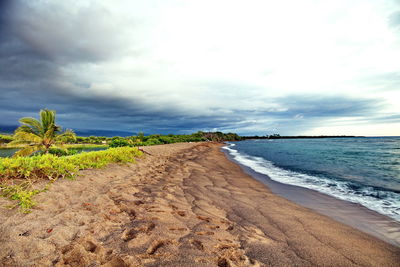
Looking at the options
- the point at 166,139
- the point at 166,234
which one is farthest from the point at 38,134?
the point at 166,139

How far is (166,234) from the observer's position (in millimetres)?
3379

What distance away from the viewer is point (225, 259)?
2.77 m

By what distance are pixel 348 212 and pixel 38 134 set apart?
1750cm

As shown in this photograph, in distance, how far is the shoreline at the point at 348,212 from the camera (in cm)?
470

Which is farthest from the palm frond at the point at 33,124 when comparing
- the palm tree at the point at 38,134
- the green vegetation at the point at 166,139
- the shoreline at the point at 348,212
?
the shoreline at the point at 348,212

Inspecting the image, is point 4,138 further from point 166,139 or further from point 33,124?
point 166,139

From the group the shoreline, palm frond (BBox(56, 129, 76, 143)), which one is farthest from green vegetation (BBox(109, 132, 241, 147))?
the shoreline

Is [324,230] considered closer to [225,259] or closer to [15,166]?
[225,259]

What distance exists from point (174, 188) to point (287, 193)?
4.90 metres

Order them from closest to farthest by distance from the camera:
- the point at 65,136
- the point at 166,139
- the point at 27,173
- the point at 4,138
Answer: the point at 27,173 → the point at 65,136 → the point at 4,138 → the point at 166,139

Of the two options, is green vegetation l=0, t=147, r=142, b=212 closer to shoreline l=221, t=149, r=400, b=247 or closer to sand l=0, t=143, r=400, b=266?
sand l=0, t=143, r=400, b=266

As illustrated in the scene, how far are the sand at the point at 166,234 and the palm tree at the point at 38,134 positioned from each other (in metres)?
9.98

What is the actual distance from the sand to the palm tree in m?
9.98

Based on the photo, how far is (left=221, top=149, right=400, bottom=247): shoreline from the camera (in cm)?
470
